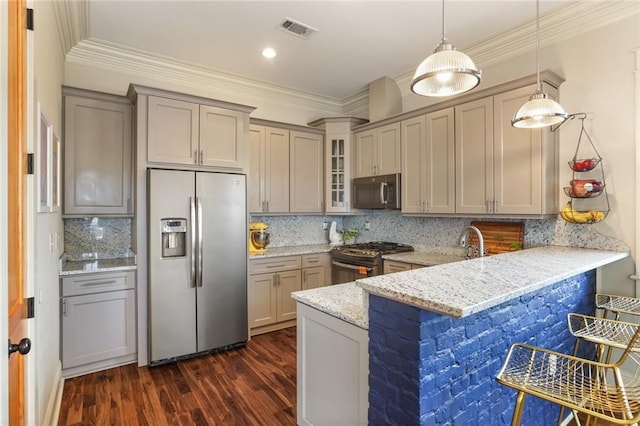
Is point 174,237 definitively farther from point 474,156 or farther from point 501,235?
point 501,235

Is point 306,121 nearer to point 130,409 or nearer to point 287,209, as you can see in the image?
point 287,209

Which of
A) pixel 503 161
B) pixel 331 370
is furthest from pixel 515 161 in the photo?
pixel 331 370

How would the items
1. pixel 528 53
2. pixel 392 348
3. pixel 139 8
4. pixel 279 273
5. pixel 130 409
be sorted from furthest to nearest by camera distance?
1. pixel 279 273
2. pixel 528 53
3. pixel 139 8
4. pixel 130 409
5. pixel 392 348

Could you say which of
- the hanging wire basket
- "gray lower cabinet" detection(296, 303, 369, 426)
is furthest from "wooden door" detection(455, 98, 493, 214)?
"gray lower cabinet" detection(296, 303, 369, 426)

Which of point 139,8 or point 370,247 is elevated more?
point 139,8

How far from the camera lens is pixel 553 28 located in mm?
2916

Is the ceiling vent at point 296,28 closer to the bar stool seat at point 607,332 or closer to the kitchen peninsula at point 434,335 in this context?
the kitchen peninsula at point 434,335

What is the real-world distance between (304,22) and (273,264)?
2.47m

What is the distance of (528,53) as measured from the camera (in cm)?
314

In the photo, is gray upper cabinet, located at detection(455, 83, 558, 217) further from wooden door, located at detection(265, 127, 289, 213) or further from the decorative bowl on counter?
wooden door, located at detection(265, 127, 289, 213)

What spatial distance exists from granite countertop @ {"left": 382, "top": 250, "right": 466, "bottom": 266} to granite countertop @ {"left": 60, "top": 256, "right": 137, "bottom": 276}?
2536 mm

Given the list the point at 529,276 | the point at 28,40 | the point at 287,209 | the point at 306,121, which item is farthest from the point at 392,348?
the point at 306,121

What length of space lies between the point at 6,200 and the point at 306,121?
13.3 feet

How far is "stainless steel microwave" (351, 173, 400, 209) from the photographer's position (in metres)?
3.90
